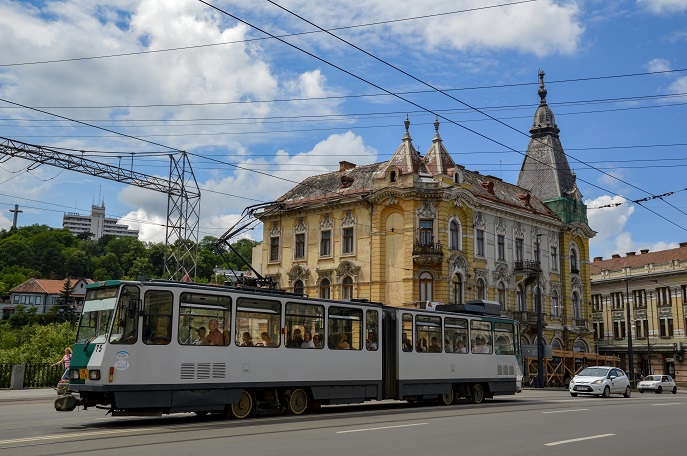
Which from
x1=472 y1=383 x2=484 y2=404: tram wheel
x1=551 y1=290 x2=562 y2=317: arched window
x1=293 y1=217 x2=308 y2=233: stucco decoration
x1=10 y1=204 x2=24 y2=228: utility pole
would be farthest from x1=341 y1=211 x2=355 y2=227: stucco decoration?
x1=10 y1=204 x2=24 y2=228: utility pole

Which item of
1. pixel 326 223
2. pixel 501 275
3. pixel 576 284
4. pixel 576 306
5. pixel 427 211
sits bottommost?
pixel 576 306

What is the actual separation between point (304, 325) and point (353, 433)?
228 inches

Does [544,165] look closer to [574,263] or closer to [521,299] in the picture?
[574,263]

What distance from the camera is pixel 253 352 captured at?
1756 cm

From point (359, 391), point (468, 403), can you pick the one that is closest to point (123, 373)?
point (359, 391)

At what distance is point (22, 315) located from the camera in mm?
110875

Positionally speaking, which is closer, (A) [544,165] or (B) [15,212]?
(A) [544,165]

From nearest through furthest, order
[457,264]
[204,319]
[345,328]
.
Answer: [204,319]
[345,328]
[457,264]

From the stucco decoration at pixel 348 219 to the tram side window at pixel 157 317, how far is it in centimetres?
3264

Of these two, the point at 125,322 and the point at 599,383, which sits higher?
the point at 125,322

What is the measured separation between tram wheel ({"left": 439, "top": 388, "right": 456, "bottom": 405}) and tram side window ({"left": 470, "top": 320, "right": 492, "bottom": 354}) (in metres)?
1.68

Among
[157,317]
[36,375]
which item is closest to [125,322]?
[157,317]

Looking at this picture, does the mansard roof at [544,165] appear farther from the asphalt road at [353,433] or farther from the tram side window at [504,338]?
the asphalt road at [353,433]

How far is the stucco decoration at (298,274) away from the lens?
50188 mm
